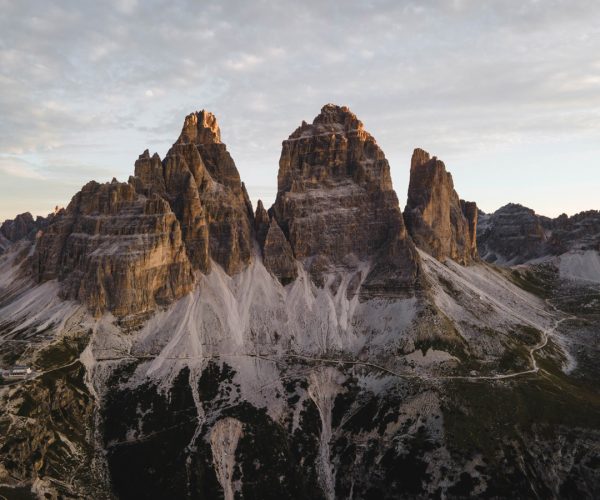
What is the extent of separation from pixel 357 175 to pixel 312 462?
394 ft

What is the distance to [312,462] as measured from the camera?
380 feet

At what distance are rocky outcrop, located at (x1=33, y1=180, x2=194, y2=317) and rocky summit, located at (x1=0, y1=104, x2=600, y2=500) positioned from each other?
68cm

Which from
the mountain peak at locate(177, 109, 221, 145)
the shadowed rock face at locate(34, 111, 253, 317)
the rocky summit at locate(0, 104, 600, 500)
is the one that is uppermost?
the mountain peak at locate(177, 109, 221, 145)

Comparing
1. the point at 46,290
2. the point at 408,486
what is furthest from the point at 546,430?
the point at 46,290

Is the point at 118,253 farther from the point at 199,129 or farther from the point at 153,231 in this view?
the point at 199,129

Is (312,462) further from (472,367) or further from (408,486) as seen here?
(472,367)

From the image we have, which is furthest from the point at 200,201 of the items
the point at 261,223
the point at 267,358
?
the point at 267,358

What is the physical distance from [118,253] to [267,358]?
61.8m

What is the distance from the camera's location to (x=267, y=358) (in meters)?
148

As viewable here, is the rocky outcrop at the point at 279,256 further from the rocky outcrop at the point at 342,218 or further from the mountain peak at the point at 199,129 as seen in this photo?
the mountain peak at the point at 199,129

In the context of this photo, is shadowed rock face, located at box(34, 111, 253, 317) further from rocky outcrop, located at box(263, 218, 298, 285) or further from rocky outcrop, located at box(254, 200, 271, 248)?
rocky outcrop, located at box(263, 218, 298, 285)

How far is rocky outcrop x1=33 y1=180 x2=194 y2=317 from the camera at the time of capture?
15638cm

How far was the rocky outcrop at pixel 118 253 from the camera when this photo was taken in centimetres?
15638

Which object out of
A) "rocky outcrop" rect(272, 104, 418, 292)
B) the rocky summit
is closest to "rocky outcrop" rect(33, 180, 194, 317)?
the rocky summit
